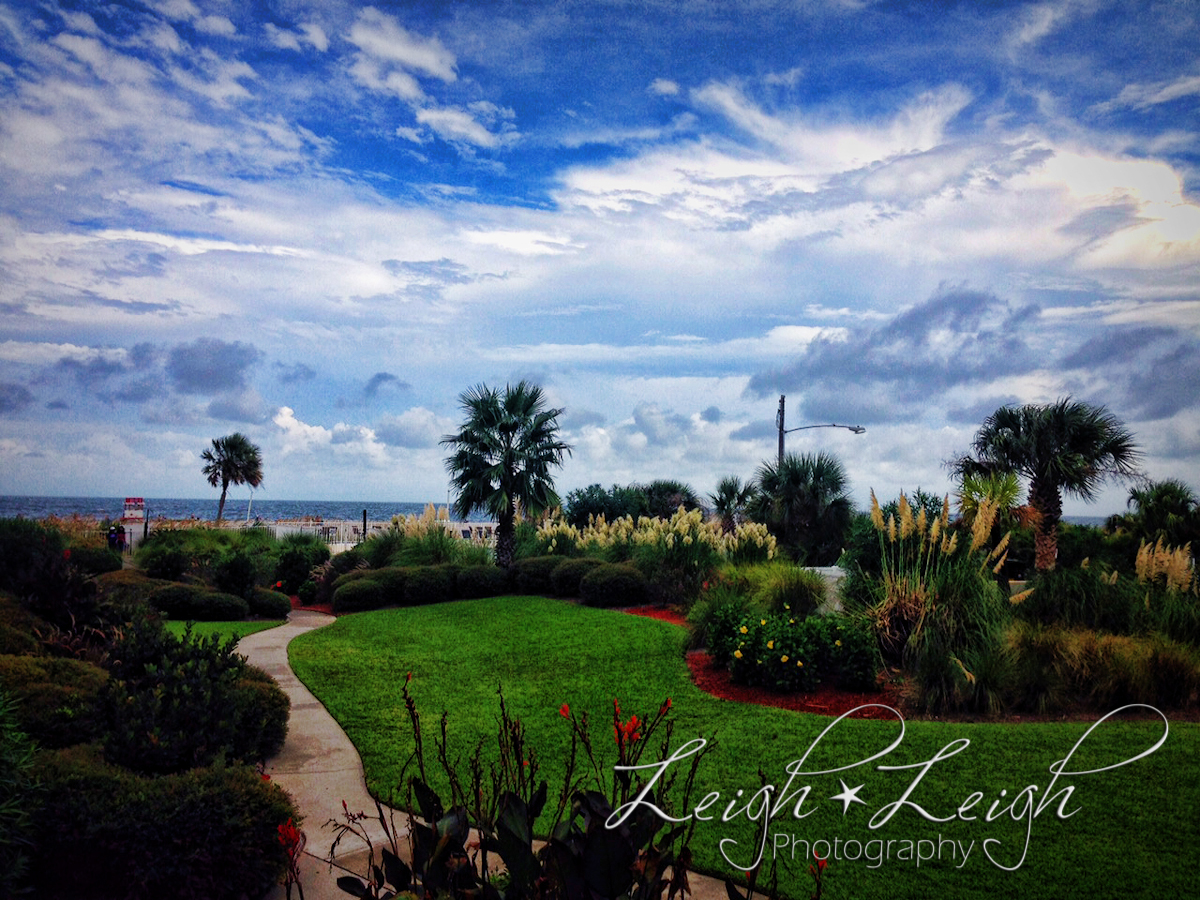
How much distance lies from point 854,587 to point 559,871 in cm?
931

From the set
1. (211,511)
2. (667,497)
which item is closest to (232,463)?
(667,497)

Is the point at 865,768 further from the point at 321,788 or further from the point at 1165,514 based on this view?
the point at 1165,514

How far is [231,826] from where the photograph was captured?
14.9 ft

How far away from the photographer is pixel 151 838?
4441 mm

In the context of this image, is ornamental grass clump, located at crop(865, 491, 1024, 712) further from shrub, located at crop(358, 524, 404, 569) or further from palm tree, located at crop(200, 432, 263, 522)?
palm tree, located at crop(200, 432, 263, 522)

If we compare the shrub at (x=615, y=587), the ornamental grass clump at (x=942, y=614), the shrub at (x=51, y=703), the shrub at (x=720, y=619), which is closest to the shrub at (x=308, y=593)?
the shrub at (x=615, y=587)

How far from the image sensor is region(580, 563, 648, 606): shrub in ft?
53.3

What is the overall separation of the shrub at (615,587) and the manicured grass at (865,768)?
4653 mm

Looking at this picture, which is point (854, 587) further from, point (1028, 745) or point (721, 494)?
point (721, 494)

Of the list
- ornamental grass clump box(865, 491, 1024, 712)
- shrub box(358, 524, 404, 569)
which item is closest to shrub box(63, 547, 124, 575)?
shrub box(358, 524, 404, 569)

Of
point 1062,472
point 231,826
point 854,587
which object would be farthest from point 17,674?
point 1062,472

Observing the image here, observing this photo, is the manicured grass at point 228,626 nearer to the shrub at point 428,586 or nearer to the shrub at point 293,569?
the shrub at point 428,586

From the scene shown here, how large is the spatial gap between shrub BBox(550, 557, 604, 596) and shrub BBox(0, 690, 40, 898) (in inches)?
524

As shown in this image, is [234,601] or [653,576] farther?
[653,576]
